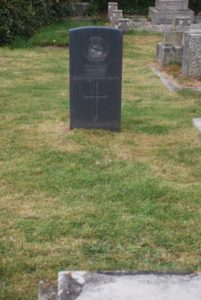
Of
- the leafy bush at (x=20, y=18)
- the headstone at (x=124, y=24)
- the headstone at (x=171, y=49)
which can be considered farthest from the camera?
the headstone at (x=124, y=24)

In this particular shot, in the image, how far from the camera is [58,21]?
1648 cm

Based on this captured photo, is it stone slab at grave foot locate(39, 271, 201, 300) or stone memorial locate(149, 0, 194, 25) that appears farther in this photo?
stone memorial locate(149, 0, 194, 25)

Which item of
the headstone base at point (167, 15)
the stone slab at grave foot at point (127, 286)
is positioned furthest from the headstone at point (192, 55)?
the headstone base at point (167, 15)

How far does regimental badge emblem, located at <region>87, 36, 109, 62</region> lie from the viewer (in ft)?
19.1

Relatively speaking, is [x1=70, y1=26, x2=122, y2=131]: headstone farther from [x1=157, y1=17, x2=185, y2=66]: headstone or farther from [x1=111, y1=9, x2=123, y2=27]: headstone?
[x1=111, y1=9, x2=123, y2=27]: headstone

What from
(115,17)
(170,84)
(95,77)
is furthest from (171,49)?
(115,17)

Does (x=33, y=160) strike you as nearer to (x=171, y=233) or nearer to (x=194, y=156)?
(x=194, y=156)

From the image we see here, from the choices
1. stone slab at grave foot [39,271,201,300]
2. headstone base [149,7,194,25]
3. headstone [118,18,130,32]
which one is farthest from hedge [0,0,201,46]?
stone slab at grave foot [39,271,201,300]

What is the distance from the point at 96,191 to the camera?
4.51 m

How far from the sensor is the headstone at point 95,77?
5805 millimetres

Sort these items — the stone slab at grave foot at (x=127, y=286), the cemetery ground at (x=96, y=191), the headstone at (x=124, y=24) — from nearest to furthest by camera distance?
the stone slab at grave foot at (x=127, y=286), the cemetery ground at (x=96, y=191), the headstone at (x=124, y=24)

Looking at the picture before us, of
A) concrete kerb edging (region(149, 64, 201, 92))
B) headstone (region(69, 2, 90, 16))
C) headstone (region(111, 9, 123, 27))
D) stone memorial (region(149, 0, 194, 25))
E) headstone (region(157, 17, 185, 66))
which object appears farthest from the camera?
headstone (region(69, 2, 90, 16))

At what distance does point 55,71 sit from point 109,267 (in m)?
7.14

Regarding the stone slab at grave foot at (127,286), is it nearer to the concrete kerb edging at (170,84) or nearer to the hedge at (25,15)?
the concrete kerb edging at (170,84)
